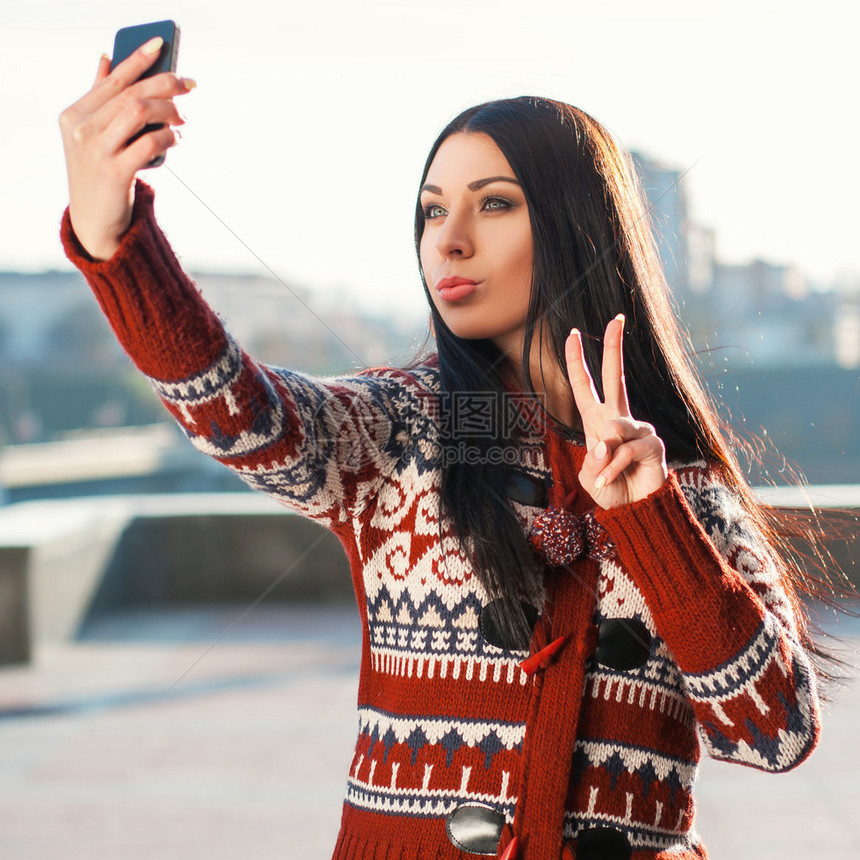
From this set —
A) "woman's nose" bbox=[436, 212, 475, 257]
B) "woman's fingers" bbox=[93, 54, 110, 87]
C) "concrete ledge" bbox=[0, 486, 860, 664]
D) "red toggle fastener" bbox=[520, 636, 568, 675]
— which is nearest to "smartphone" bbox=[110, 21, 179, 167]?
"woman's fingers" bbox=[93, 54, 110, 87]

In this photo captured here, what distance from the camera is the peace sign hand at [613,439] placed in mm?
1021

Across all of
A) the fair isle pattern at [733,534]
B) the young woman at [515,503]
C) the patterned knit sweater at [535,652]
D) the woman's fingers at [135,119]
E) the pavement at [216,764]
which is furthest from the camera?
the pavement at [216,764]

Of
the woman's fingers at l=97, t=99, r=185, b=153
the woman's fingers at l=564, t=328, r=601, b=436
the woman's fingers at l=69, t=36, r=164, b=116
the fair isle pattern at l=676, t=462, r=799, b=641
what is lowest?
the fair isle pattern at l=676, t=462, r=799, b=641

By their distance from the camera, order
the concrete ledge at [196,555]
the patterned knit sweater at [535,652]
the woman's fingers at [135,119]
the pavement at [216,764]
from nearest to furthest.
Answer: the woman's fingers at [135,119] < the patterned knit sweater at [535,652] < the pavement at [216,764] < the concrete ledge at [196,555]

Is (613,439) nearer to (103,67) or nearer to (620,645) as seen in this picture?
(620,645)

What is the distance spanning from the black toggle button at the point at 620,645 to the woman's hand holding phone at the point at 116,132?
72 cm

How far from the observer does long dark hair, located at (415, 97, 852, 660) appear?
1.18 m

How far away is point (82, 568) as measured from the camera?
4742mm

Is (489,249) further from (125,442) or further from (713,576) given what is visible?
(125,442)

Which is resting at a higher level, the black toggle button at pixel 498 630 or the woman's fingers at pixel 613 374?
the woman's fingers at pixel 613 374

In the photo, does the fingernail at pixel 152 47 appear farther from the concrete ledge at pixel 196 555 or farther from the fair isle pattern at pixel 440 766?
the concrete ledge at pixel 196 555

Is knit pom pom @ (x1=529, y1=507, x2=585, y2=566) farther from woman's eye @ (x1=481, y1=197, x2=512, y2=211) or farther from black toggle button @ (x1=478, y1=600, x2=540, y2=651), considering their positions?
woman's eye @ (x1=481, y1=197, x2=512, y2=211)

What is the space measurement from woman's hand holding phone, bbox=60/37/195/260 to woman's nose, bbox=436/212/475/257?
1.42 ft

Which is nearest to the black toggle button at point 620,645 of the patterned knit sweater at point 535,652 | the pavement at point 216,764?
the patterned knit sweater at point 535,652
